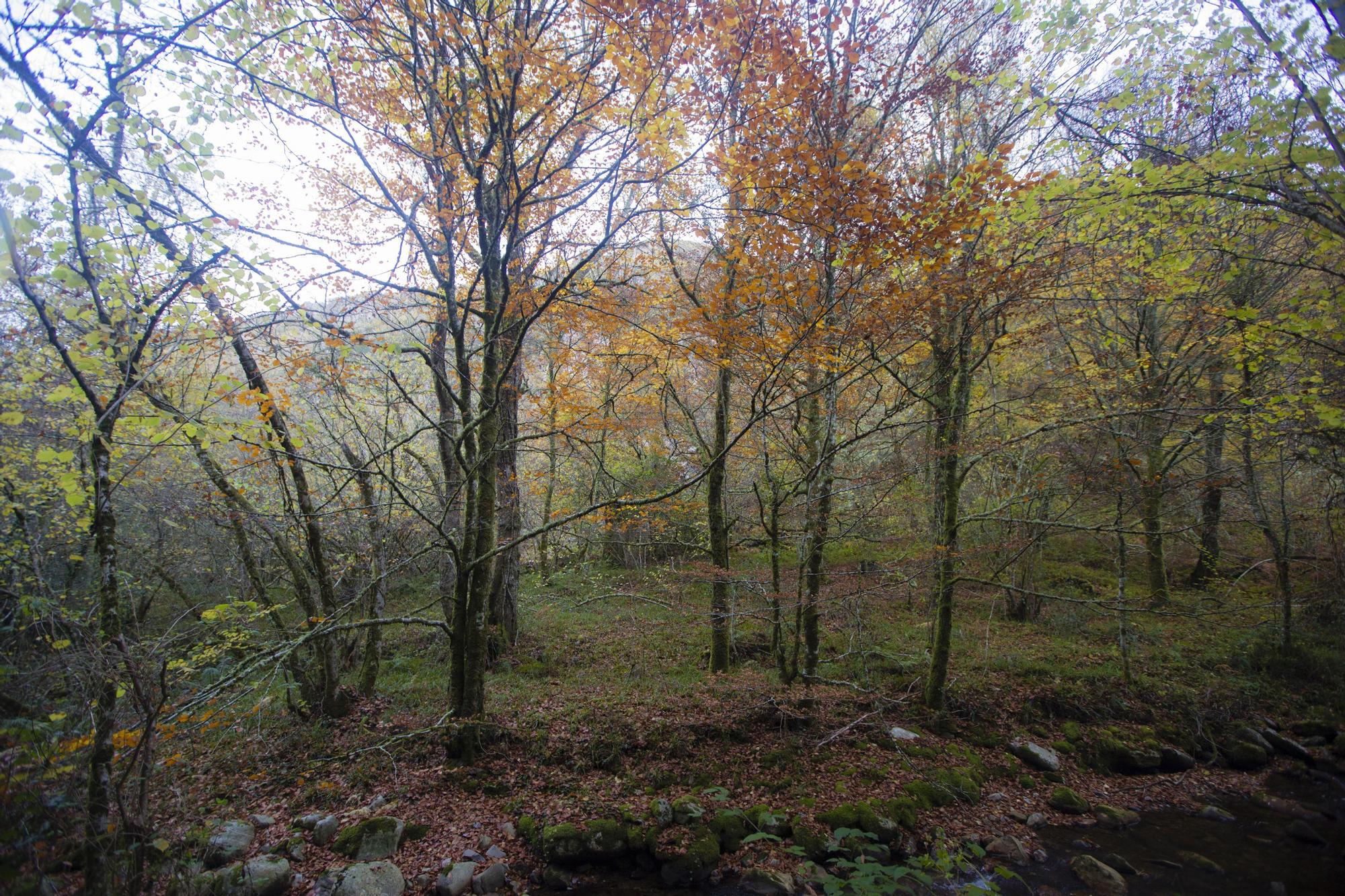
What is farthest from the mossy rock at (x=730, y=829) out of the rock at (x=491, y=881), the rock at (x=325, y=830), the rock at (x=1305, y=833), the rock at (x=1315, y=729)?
the rock at (x=1315, y=729)

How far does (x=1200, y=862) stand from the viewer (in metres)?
5.21

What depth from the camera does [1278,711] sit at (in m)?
7.89

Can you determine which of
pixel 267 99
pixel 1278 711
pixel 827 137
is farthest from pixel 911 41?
pixel 1278 711

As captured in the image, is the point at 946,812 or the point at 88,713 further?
the point at 946,812

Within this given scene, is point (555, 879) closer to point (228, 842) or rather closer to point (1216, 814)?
point (228, 842)

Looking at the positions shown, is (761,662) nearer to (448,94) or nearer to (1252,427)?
(1252,427)

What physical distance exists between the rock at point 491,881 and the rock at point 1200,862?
671 centimetres

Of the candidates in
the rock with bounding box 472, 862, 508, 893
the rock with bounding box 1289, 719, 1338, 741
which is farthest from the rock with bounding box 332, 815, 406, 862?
the rock with bounding box 1289, 719, 1338, 741

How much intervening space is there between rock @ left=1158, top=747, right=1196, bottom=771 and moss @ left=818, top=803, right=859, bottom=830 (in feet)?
16.2

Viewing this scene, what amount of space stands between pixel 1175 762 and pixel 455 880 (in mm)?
9010

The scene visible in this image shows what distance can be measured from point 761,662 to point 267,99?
9.57 metres

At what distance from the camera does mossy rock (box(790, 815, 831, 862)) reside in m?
5.00

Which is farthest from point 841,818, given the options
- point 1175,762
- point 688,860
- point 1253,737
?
point 1253,737

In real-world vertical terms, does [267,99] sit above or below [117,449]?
above
